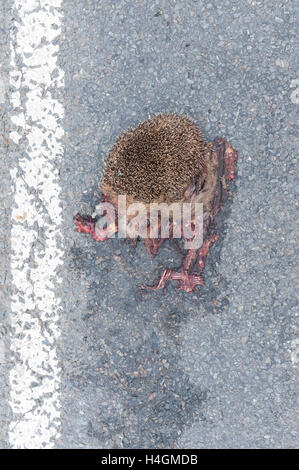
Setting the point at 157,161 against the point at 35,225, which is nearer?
the point at 157,161

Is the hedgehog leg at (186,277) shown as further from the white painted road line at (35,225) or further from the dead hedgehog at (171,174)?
the white painted road line at (35,225)

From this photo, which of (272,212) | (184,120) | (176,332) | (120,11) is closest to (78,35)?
(120,11)

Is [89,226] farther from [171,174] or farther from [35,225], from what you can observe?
[171,174]

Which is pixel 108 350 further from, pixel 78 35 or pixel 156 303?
pixel 78 35

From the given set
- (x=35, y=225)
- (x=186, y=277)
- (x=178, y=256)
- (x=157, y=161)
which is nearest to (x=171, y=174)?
(x=157, y=161)

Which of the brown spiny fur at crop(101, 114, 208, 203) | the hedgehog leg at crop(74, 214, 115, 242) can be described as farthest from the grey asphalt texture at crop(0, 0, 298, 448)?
the brown spiny fur at crop(101, 114, 208, 203)

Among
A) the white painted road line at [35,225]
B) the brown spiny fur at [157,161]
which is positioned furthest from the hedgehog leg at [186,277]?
the white painted road line at [35,225]
